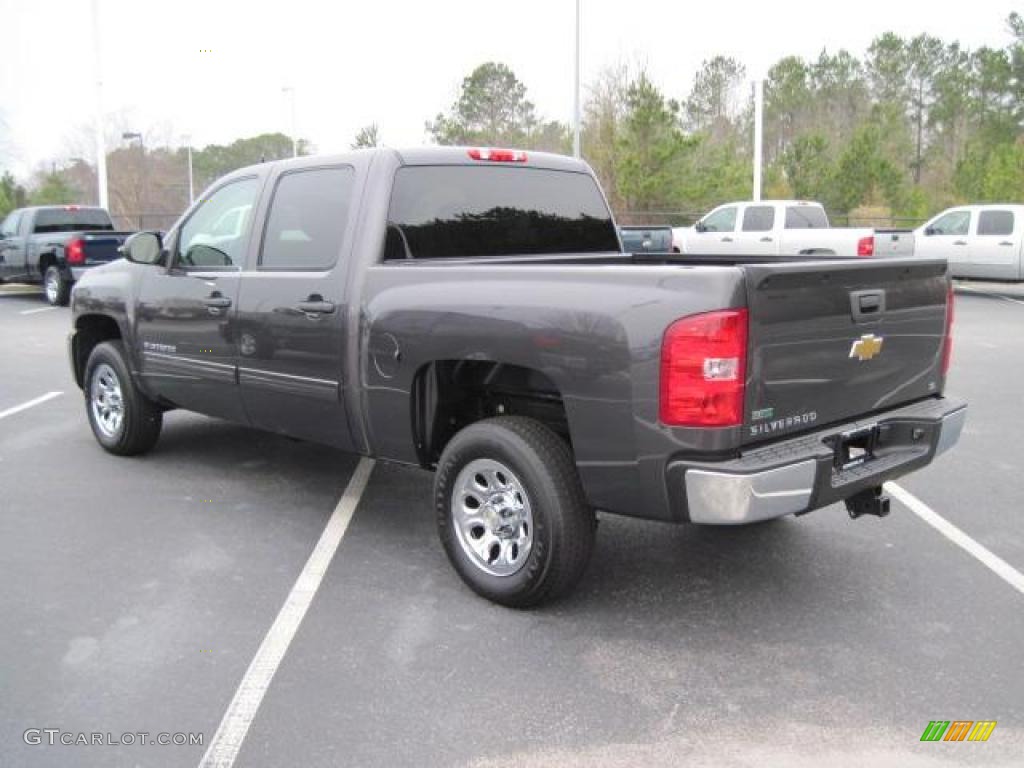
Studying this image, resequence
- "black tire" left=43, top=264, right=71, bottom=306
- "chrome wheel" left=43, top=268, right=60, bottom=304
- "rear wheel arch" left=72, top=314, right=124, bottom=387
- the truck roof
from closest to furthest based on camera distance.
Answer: the truck roof < "rear wheel arch" left=72, top=314, right=124, bottom=387 < "black tire" left=43, top=264, right=71, bottom=306 < "chrome wheel" left=43, top=268, right=60, bottom=304

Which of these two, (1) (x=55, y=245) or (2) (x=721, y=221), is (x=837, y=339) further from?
(2) (x=721, y=221)

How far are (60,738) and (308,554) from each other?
5.75 feet

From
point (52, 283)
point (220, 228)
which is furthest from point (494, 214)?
point (52, 283)

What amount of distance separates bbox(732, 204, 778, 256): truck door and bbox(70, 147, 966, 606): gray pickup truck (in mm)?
14945

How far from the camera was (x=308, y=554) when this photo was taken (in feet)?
15.7

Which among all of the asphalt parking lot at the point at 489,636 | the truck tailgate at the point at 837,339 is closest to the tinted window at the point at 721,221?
the asphalt parking lot at the point at 489,636

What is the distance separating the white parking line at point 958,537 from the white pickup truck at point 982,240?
14.0 meters

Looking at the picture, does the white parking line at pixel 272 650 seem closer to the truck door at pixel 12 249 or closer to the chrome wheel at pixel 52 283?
the chrome wheel at pixel 52 283

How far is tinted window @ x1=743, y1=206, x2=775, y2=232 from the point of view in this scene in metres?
19.9

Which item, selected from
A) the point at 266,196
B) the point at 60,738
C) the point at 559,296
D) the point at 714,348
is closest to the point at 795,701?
the point at 714,348

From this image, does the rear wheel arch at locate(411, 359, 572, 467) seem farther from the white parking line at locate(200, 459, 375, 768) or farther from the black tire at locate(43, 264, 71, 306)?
the black tire at locate(43, 264, 71, 306)

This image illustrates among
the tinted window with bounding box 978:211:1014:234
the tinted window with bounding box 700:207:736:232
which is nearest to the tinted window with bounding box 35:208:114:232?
the tinted window with bounding box 700:207:736:232

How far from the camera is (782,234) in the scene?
19.5 m

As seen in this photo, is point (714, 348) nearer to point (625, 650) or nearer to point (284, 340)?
point (625, 650)
